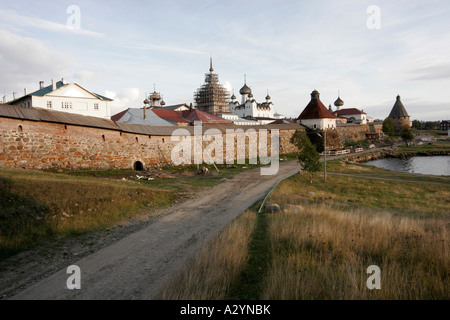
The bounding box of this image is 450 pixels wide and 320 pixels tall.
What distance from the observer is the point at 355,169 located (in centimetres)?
3297

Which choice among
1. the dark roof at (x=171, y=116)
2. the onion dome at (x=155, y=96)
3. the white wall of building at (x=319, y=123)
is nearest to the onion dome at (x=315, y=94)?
the white wall of building at (x=319, y=123)

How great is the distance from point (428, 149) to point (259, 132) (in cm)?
4515

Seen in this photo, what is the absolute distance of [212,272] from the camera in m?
5.72

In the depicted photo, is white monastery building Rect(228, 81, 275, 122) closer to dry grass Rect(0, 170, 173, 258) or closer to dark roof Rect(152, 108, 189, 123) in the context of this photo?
dark roof Rect(152, 108, 189, 123)

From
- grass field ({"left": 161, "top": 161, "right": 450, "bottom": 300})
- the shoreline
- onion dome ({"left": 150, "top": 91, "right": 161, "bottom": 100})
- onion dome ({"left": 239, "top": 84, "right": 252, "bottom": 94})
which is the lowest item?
grass field ({"left": 161, "top": 161, "right": 450, "bottom": 300})

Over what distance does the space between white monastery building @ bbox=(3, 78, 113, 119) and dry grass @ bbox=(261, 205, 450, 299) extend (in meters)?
29.6

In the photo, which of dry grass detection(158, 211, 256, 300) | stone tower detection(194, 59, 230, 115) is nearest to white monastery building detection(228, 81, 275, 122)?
stone tower detection(194, 59, 230, 115)

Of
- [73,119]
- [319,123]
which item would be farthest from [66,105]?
[319,123]

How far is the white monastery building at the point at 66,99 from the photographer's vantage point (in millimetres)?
29500

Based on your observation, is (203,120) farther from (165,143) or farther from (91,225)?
(91,225)

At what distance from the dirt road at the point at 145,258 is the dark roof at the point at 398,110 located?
86870 millimetres

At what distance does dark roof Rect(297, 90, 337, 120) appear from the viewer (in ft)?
170

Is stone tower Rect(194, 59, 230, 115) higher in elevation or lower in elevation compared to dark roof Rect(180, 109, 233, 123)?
higher
